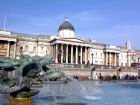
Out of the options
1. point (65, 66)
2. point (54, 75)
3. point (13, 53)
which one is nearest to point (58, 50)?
point (13, 53)

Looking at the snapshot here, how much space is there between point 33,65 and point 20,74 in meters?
0.79

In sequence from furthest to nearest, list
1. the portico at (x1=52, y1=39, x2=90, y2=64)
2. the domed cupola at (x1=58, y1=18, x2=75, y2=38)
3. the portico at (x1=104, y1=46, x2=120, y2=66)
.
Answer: the portico at (x1=104, y1=46, x2=120, y2=66)
the domed cupola at (x1=58, y1=18, x2=75, y2=38)
the portico at (x1=52, y1=39, x2=90, y2=64)

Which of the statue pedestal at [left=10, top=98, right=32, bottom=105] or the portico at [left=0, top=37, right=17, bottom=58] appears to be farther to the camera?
the portico at [left=0, top=37, right=17, bottom=58]

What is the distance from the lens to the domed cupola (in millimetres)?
85500

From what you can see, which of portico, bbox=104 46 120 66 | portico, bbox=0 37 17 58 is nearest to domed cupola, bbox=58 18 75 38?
portico, bbox=104 46 120 66

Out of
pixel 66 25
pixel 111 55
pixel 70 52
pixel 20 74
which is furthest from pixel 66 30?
pixel 20 74

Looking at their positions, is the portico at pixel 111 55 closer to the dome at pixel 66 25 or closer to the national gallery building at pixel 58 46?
the national gallery building at pixel 58 46

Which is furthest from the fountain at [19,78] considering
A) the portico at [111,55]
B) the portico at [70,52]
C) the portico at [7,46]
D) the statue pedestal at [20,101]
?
the portico at [111,55]

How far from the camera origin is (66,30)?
85.7m

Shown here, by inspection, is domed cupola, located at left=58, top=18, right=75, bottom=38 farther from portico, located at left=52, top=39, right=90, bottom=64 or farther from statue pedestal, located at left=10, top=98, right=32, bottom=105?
statue pedestal, located at left=10, top=98, right=32, bottom=105

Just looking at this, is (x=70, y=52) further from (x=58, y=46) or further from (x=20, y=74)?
(x=20, y=74)

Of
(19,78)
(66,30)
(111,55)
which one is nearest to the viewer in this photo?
(19,78)

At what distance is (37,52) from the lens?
82.5m

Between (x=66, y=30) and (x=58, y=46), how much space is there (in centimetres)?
863
